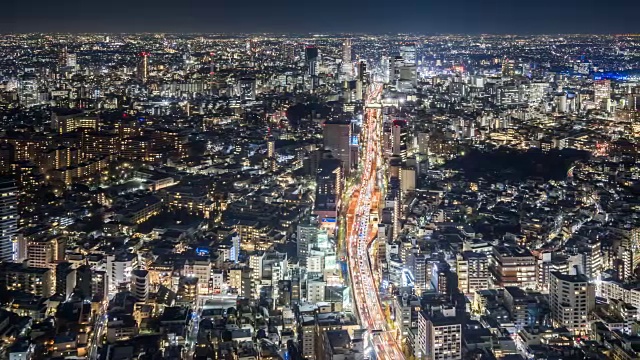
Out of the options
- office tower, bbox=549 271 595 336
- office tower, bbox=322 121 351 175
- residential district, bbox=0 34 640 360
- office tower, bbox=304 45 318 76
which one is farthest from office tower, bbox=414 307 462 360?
office tower, bbox=304 45 318 76

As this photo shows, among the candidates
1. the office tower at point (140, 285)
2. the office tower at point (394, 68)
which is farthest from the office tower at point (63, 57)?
the office tower at point (140, 285)

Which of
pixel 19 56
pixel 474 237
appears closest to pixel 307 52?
pixel 19 56

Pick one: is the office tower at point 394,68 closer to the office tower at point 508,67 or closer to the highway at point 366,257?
the office tower at point 508,67

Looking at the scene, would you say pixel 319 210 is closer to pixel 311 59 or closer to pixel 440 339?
pixel 440 339

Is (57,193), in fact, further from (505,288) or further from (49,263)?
(505,288)

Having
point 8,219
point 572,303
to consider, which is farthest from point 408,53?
point 572,303
